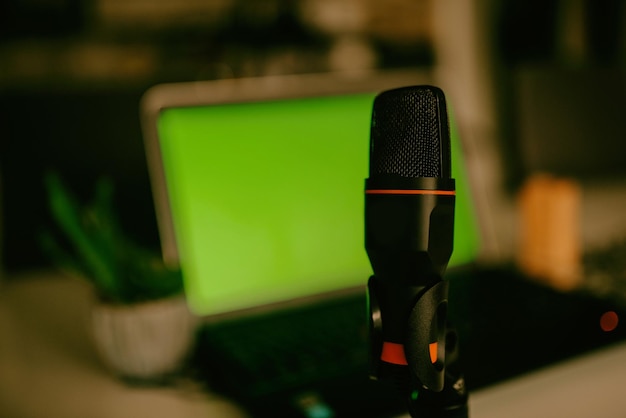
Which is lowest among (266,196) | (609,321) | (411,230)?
(609,321)

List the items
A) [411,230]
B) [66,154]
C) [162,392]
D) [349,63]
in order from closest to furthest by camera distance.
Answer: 1. [411,230]
2. [162,392]
3. [66,154]
4. [349,63]

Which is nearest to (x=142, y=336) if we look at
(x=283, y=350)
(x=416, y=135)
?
(x=283, y=350)

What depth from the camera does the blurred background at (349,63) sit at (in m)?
0.98

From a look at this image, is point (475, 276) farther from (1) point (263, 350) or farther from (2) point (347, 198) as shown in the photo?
(1) point (263, 350)

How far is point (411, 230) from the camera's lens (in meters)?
0.31

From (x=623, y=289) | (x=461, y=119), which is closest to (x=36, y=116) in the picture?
(x=461, y=119)

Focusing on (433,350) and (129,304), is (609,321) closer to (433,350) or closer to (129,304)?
(433,350)

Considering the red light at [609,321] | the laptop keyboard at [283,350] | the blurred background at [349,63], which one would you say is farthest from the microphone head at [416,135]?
the blurred background at [349,63]

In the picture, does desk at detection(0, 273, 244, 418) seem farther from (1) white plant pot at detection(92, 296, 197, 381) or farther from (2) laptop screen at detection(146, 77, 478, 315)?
(2) laptop screen at detection(146, 77, 478, 315)

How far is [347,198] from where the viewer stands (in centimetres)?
84

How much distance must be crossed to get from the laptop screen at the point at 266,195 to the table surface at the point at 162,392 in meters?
0.15

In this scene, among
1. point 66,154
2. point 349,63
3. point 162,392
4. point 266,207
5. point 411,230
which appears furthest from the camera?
Answer: point 349,63

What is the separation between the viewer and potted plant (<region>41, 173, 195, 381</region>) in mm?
570

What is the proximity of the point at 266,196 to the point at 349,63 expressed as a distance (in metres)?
0.83
